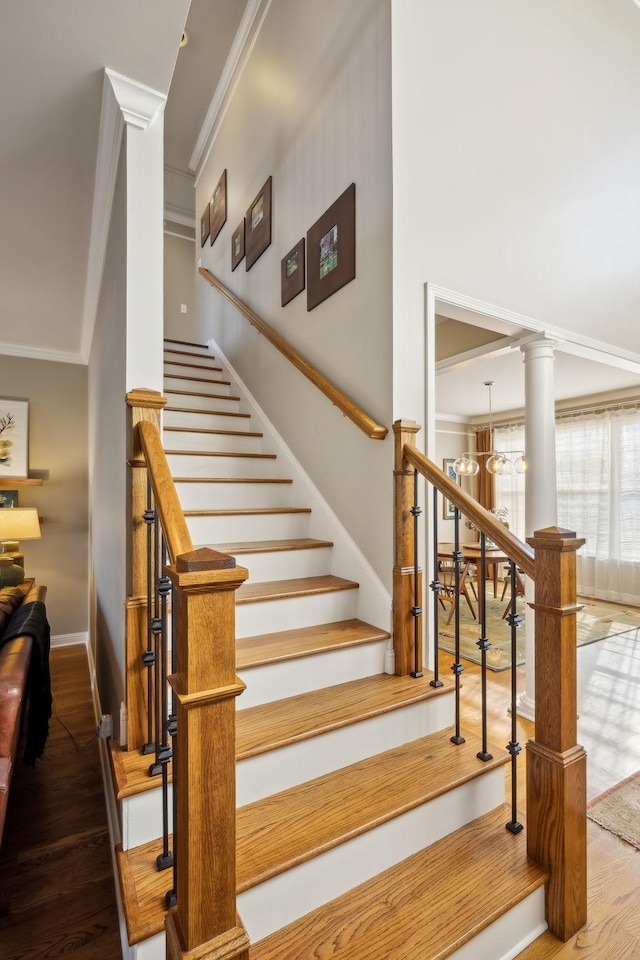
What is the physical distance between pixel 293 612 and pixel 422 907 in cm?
106

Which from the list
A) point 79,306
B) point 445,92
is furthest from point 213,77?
point 445,92

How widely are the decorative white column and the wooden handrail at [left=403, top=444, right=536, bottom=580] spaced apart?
1.24 m

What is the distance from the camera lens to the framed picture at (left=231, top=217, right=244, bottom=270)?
4.00 metres

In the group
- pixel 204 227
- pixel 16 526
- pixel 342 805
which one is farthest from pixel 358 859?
pixel 204 227

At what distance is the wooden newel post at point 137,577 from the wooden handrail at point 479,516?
1036 millimetres

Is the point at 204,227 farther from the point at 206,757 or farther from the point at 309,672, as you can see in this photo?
the point at 206,757

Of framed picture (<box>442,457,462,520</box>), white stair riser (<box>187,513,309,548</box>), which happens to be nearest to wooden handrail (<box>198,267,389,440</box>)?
white stair riser (<box>187,513,309,548</box>)

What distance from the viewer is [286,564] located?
231 centimetres

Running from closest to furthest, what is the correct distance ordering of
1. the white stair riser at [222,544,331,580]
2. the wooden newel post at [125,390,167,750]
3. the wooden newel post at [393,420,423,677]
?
the wooden newel post at [125,390,167,750] < the wooden newel post at [393,420,423,677] < the white stair riser at [222,544,331,580]

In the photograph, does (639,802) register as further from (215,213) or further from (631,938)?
(215,213)

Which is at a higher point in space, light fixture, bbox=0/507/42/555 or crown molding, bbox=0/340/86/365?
crown molding, bbox=0/340/86/365

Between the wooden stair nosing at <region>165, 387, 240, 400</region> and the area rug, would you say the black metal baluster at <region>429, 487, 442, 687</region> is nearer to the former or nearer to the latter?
the area rug

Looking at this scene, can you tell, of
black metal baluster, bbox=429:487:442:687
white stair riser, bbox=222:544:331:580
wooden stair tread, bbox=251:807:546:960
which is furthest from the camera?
white stair riser, bbox=222:544:331:580

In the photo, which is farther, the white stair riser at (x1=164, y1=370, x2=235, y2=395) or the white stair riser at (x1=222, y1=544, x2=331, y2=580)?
the white stair riser at (x1=164, y1=370, x2=235, y2=395)
